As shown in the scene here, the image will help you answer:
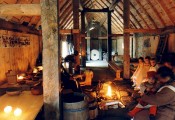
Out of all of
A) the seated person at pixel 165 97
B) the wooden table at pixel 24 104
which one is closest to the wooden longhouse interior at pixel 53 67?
the wooden table at pixel 24 104

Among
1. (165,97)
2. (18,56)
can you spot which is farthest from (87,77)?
(165,97)

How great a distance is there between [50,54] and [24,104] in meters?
1.24

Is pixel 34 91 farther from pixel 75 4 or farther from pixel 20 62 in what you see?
pixel 75 4

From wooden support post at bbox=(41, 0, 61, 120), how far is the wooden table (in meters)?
0.30

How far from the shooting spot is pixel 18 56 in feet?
29.4

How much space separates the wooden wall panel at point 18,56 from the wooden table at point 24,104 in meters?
2.03

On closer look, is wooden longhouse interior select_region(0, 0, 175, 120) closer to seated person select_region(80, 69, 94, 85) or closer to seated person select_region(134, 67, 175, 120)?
seated person select_region(80, 69, 94, 85)

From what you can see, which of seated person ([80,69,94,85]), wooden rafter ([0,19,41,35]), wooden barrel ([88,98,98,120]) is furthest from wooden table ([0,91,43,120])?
seated person ([80,69,94,85])

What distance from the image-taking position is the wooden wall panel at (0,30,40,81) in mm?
7361

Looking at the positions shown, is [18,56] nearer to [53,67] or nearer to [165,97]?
[53,67]

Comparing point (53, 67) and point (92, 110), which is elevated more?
point (53, 67)

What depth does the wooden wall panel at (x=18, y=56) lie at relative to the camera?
736 cm

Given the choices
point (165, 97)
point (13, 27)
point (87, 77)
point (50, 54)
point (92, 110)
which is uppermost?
point (13, 27)

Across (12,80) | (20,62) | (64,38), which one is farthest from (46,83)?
(64,38)
